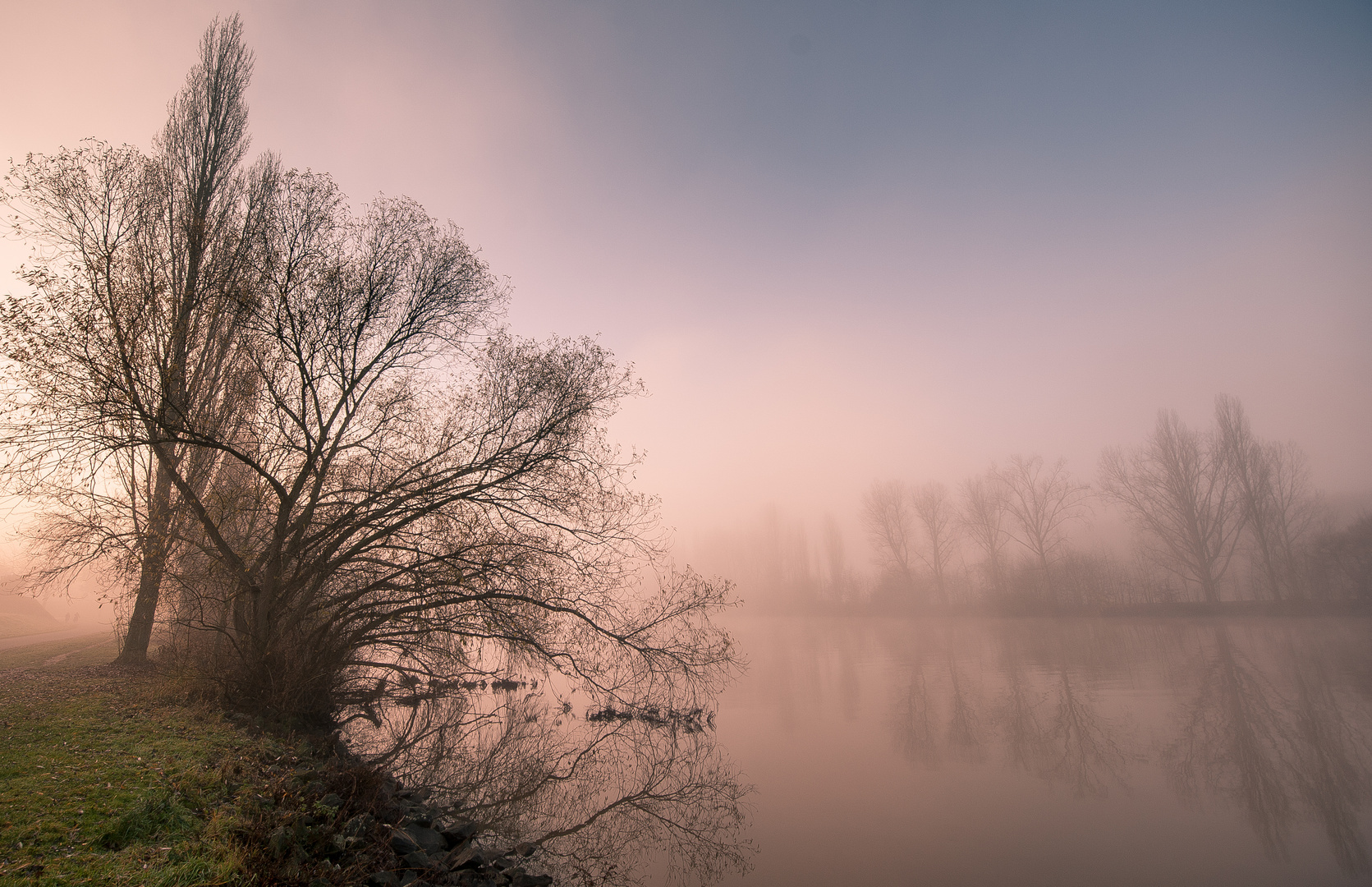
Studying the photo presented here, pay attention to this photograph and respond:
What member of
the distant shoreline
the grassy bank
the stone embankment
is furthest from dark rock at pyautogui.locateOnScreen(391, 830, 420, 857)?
the distant shoreline

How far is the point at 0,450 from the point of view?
8.80 metres

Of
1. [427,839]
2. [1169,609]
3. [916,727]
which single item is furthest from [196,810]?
[1169,609]

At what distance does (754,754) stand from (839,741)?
1.96 metres

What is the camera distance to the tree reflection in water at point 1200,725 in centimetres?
845

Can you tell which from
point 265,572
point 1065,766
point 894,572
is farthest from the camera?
point 894,572

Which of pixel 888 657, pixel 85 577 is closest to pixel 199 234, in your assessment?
pixel 85 577

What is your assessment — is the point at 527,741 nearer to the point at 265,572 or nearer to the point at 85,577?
the point at 265,572

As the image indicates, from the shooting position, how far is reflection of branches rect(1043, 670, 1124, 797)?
369 inches

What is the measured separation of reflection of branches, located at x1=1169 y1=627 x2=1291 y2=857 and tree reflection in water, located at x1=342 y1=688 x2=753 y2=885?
7.21m

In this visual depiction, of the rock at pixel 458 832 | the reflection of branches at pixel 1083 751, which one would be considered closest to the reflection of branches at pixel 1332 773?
the reflection of branches at pixel 1083 751

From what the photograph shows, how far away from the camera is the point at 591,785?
32.9 feet

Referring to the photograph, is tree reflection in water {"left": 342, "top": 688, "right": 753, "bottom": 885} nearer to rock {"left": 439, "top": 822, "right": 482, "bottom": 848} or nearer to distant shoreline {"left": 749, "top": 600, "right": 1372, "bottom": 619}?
rock {"left": 439, "top": 822, "right": 482, "bottom": 848}

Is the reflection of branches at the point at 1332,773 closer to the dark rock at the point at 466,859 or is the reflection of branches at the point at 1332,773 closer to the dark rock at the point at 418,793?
the dark rock at the point at 466,859

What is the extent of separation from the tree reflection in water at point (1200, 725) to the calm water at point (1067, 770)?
5cm
